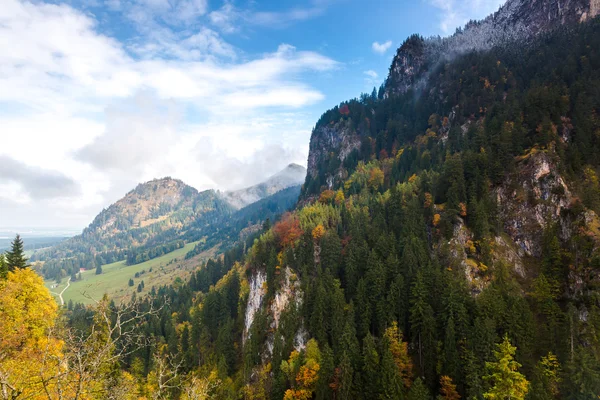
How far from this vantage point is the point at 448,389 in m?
53.8

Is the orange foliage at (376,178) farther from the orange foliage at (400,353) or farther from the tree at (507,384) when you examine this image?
the tree at (507,384)

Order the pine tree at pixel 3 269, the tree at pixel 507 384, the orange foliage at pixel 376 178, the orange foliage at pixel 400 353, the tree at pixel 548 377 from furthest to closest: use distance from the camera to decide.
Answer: the orange foliage at pixel 376 178 → the orange foliage at pixel 400 353 → the pine tree at pixel 3 269 → the tree at pixel 548 377 → the tree at pixel 507 384

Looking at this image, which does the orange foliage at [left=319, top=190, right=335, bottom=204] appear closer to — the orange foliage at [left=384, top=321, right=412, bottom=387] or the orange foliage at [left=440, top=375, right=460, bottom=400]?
the orange foliage at [left=384, top=321, right=412, bottom=387]

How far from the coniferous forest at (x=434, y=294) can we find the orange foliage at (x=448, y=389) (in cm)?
49

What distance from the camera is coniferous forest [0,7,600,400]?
50.9 metres

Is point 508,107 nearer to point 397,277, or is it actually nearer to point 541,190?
point 541,190

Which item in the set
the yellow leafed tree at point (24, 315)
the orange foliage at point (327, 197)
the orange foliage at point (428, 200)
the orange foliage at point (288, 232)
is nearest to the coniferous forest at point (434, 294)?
the yellow leafed tree at point (24, 315)

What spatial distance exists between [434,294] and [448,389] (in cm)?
1925

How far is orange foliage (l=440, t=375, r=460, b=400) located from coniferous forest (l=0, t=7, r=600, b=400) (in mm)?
489

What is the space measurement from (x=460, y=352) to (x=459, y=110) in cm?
13335

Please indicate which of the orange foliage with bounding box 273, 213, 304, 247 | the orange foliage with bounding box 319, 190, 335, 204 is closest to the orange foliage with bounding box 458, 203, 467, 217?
the orange foliage with bounding box 273, 213, 304, 247

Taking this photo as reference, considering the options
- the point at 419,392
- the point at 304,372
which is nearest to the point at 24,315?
the point at 304,372

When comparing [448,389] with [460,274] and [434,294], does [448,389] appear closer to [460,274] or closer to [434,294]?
[434,294]

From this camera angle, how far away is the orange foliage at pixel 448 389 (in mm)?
53094
